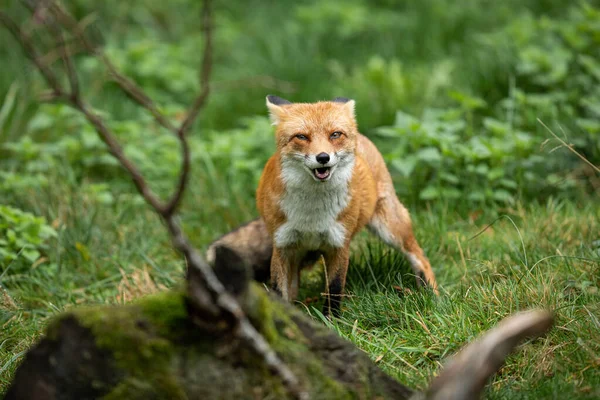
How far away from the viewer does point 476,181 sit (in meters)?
6.41

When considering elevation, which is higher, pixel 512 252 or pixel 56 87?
pixel 56 87

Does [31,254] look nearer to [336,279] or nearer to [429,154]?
[336,279]

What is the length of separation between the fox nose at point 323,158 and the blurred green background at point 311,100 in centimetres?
70

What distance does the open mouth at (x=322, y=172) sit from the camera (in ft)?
14.5

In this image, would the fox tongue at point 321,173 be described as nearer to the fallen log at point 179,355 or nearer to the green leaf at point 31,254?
the fallen log at point 179,355

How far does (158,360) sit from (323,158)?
6.42ft

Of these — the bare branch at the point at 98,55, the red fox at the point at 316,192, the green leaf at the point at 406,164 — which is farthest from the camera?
the green leaf at the point at 406,164

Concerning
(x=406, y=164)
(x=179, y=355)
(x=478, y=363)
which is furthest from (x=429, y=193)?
(x=179, y=355)

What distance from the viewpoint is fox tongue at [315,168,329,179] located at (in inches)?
173

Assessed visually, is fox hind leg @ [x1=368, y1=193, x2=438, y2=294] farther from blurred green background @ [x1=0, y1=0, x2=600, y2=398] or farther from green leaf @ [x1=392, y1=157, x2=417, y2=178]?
green leaf @ [x1=392, y1=157, x2=417, y2=178]

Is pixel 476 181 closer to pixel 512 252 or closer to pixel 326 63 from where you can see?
pixel 512 252

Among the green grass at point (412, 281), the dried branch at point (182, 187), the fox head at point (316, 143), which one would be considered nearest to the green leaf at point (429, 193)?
the green grass at point (412, 281)

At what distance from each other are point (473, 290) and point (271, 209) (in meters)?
1.46

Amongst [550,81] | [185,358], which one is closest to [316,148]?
[185,358]
